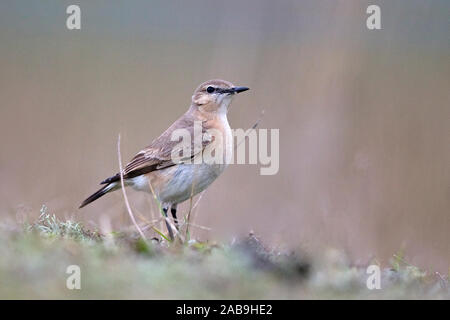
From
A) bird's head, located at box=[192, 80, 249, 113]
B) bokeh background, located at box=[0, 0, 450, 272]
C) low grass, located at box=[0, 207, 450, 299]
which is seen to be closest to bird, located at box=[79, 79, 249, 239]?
bird's head, located at box=[192, 80, 249, 113]

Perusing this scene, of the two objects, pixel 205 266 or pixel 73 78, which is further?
pixel 73 78

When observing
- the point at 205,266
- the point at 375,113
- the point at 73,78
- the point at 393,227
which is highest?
the point at 73,78

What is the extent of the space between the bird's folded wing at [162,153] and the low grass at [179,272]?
181cm

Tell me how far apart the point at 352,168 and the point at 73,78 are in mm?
7777

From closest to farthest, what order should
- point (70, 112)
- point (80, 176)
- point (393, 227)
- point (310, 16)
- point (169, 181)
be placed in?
point (169, 181) < point (393, 227) < point (80, 176) < point (310, 16) < point (70, 112)

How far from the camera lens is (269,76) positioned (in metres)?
10.4

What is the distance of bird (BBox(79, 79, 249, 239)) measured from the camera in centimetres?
711

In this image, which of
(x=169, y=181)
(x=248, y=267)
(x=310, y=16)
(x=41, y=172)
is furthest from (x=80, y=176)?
(x=248, y=267)

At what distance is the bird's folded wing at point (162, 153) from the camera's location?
23.6 ft

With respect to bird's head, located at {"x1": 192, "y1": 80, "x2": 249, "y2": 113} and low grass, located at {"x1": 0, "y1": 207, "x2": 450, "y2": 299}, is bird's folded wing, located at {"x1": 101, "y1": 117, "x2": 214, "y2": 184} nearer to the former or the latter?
bird's head, located at {"x1": 192, "y1": 80, "x2": 249, "y2": 113}

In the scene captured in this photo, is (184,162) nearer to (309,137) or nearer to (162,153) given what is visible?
(162,153)

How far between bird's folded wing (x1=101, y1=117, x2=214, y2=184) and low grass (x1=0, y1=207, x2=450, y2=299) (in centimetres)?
181

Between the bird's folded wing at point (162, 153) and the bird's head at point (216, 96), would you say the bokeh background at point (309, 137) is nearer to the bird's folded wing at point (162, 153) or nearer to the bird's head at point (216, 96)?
the bird's folded wing at point (162, 153)

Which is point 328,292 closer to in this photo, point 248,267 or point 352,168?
point 248,267
